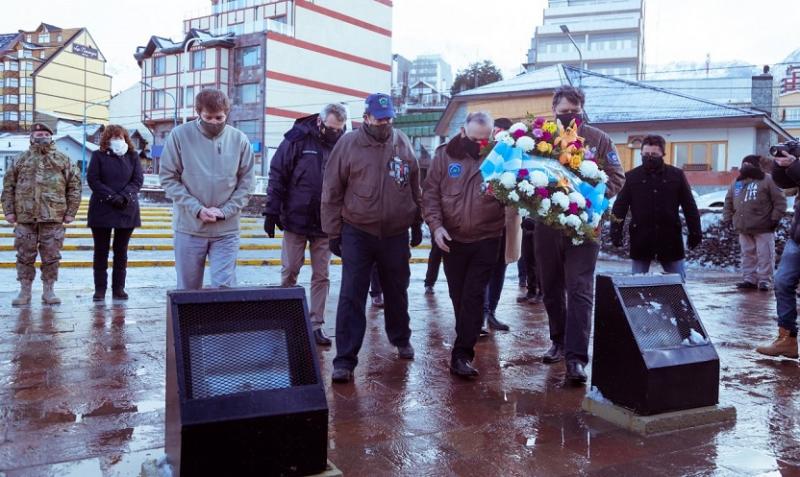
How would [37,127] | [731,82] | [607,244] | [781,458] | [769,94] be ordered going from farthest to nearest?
1. [731,82]
2. [769,94]
3. [607,244]
4. [37,127]
5. [781,458]

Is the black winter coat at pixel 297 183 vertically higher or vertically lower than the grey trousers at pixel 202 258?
higher

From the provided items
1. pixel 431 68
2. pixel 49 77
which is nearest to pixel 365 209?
pixel 49 77

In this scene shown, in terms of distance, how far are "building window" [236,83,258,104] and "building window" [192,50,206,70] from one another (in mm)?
4089

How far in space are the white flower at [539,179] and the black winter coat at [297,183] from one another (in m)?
2.14

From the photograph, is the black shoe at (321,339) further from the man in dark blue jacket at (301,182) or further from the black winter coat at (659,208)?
the black winter coat at (659,208)

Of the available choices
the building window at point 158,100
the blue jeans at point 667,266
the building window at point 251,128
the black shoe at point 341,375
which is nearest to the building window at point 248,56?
the building window at point 251,128

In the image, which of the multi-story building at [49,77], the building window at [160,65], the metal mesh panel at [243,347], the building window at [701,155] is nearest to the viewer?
the metal mesh panel at [243,347]

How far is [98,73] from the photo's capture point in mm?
84688

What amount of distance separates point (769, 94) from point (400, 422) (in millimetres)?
38494

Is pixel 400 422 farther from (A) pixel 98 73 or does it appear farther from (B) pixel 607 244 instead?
(A) pixel 98 73

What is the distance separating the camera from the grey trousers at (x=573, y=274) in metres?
5.03

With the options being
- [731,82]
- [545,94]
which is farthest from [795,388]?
[731,82]

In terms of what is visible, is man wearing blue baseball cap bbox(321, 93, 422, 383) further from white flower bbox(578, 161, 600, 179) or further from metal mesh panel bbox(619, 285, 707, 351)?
metal mesh panel bbox(619, 285, 707, 351)

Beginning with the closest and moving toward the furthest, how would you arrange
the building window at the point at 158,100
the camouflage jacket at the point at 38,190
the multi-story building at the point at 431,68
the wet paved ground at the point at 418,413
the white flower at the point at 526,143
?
the wet paved ground at the point at 418,413 → the white flower at the point at 526,143 → the camouflage jacket at the point at 38,190 → the building window at the point at 158,100 → the multi-story building at the point at 431,68
